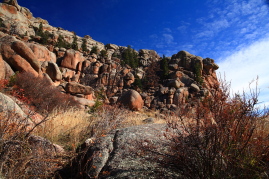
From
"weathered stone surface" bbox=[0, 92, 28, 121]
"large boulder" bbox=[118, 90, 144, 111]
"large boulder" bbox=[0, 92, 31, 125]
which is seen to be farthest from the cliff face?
"large boulder" bbox=[0, 92, 31, 125]

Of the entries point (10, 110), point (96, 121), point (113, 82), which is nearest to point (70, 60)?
point (113, 82)

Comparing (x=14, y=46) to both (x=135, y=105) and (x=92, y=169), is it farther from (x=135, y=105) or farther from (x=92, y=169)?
(x=92, y=169)

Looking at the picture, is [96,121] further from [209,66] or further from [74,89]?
[209,66]

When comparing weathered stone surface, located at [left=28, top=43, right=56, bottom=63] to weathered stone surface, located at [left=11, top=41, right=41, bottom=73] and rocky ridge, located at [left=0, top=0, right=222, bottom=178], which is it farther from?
weathered stone surface, located at [left=11, top=41, right=41, bottom=73]

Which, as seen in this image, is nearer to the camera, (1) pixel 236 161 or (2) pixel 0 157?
(1) pixel 236 161

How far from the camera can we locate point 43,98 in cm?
1235

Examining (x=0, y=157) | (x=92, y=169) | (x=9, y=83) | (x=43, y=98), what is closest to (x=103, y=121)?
(x=92, y=169)

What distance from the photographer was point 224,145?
1.86 metres

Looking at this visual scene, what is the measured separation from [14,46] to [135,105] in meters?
14.1

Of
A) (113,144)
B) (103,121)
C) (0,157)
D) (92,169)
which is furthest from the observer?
(103,121)

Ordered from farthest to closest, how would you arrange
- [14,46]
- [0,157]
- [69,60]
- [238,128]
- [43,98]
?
1. [69,60]
2. [14,46]
3. [43,98]
4. [0,157]
5. [238,128]

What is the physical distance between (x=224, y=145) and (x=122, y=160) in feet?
4.73

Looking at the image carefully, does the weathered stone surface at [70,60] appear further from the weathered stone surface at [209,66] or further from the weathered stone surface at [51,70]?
the weathered stone surface at [209,66]

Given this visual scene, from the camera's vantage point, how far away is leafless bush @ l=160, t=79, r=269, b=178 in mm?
1731
